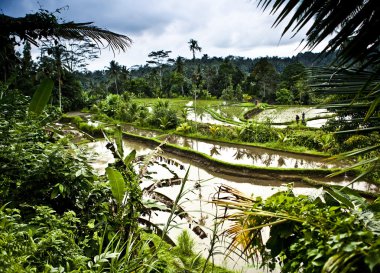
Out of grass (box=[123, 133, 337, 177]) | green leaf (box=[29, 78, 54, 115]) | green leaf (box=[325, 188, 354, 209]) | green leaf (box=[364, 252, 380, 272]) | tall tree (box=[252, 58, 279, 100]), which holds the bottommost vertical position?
grass (box=[123, 133, 337, 177])

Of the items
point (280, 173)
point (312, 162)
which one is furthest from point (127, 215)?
point (312, 162)

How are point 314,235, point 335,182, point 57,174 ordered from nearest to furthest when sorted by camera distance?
point 314,235 → point 57,174 → point 335,182

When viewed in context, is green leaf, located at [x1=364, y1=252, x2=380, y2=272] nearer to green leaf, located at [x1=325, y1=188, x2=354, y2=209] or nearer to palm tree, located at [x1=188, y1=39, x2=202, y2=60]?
green leaf, located at [x1=325, y1=188, x2=354, y2=209]

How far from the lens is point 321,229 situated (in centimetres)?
122

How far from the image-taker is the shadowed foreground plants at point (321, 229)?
97cm

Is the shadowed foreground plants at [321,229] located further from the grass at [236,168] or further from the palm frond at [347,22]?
the grass at [236,168]

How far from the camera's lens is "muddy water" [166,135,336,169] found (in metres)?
11.0

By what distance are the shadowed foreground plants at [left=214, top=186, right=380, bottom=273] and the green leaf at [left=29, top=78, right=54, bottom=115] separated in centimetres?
235

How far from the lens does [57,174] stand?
2.30 m

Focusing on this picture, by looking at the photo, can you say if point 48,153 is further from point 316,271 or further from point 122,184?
point 316,271

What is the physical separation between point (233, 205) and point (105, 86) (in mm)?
42862

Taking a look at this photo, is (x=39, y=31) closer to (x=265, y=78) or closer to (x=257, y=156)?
(x=257, y=156)

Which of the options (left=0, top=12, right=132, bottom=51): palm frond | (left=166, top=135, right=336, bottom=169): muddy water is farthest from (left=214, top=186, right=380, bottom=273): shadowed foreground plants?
(left=166, top=135, right=336, bottom=169): muddy water

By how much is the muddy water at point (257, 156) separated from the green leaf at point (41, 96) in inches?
285
